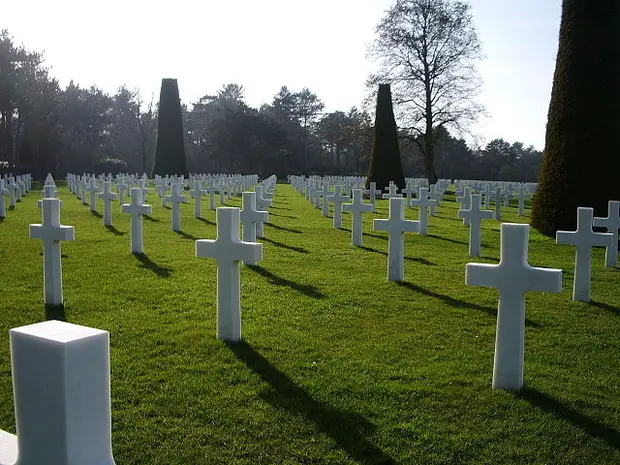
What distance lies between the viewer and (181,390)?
11.9 ft

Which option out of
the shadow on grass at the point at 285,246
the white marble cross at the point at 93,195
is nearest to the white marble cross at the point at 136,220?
the shadow on grass at the point at 285,246

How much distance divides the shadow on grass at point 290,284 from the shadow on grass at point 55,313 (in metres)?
2.43

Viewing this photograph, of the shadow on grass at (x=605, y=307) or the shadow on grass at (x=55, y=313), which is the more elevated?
the shadow on grass at (x=55, y=313)

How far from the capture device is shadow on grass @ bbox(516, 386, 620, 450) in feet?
10.3

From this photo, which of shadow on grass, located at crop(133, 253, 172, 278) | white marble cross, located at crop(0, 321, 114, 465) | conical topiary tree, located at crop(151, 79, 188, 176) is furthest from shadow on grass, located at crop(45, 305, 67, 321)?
conical topiary tree, located at crop(151, 79, 188, 176)

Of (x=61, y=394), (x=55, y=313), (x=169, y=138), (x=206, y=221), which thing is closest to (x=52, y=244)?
(x=55, y=313)

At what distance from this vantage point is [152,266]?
8016 mm

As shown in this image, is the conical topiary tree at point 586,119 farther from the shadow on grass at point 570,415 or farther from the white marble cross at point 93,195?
the white marble cross at point 93,195

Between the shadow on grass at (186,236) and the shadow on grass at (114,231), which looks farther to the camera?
the shadow on grass at (114,231)

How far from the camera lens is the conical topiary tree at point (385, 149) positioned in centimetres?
2934

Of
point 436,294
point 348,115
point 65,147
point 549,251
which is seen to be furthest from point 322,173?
point 436,294

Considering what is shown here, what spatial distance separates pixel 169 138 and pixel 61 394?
43.7m

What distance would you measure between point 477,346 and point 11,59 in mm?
41667

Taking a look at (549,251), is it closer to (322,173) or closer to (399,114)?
(399,114)
